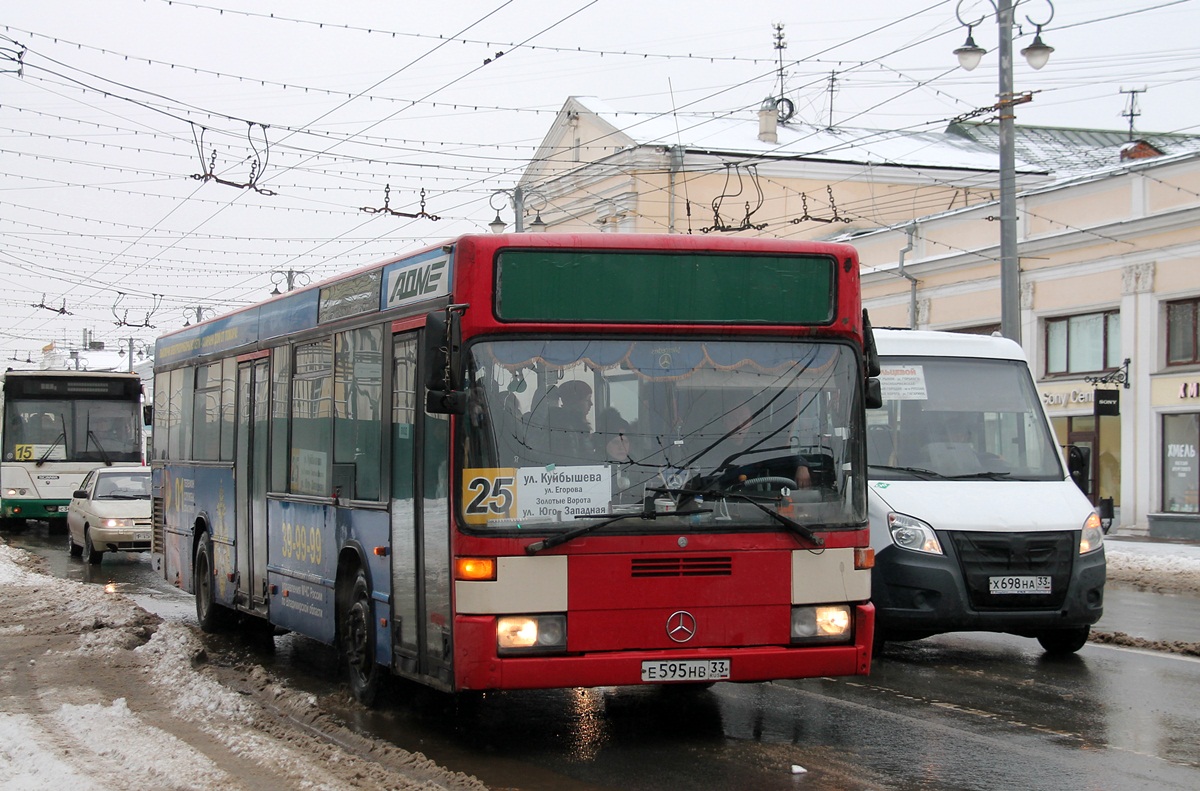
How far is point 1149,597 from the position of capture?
1716 cm

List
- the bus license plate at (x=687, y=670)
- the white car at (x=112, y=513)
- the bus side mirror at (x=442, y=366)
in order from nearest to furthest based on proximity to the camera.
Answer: the bus side mirror at (x=442, y=366)
the bus license plate at (x=687, y=670)
the white car at (x=112, y=513)

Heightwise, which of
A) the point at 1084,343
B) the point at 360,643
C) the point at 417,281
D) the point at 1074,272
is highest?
the point at 1074,272

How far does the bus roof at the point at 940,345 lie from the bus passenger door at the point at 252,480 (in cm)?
477

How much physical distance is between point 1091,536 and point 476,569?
523 centimetres

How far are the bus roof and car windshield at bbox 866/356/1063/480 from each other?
0.20ft

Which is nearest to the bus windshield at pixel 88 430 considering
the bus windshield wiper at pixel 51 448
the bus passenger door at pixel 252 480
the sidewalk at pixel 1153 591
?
the bus windshield wiper at pixel 51 448

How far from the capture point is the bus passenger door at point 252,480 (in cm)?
1155

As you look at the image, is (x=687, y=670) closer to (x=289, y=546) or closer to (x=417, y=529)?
(x=417, y=529)

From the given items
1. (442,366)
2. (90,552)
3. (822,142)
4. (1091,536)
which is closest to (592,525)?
(442,366)

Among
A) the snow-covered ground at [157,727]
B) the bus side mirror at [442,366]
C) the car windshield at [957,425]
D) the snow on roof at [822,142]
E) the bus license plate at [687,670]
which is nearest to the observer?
the snow-covered ground at [157,727]

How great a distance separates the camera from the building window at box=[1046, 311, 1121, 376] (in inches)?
1216

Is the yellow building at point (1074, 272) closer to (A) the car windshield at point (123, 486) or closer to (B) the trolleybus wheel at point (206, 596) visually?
(A) the car windshield at point (123, 486)

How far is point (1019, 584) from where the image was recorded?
34.1 feet

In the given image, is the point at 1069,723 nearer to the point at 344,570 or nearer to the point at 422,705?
the point at 422,705
